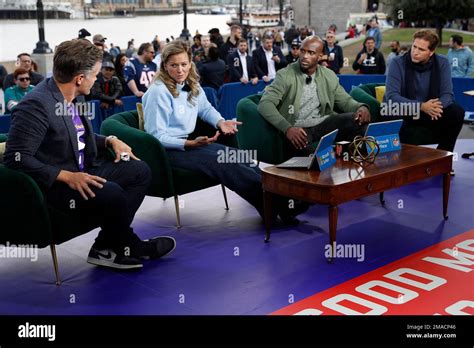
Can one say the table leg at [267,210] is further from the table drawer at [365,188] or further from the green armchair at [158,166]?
the table drawer at [365,188]

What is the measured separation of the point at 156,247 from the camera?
14.4ft

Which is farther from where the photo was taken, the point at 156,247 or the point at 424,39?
the point at 424,39

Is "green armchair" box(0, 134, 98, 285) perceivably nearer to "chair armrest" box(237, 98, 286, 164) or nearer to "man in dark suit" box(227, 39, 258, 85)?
"chair armrest" box(237, 98, 286, 164)

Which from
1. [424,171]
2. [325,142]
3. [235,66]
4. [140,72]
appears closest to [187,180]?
[325,142]

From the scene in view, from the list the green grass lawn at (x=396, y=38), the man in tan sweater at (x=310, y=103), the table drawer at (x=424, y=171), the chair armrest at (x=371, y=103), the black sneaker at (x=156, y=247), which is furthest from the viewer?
the green grass lawn at (x=396, y=38)

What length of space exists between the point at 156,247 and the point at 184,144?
91 centimetres

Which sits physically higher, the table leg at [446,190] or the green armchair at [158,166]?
the green armchair at [158,166]

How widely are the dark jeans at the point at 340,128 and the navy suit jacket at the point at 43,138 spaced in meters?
2.30

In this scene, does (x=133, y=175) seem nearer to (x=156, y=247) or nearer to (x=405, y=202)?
(x=156, y=247)

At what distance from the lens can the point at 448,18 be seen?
24094 mm

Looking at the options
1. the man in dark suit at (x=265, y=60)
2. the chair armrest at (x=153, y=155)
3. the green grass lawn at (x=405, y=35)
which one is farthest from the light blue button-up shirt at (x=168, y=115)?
the green grass lawn at (x=405, y=35)

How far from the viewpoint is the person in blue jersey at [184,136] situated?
4.96 meters
